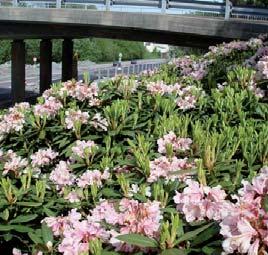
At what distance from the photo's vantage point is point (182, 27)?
21250 mm

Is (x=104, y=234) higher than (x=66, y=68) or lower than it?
higher

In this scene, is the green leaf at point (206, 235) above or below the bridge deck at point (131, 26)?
above

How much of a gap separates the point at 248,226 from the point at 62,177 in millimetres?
1667

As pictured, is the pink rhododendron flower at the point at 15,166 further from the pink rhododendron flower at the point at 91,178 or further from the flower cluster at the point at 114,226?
the flower cluster at the point at 114,226

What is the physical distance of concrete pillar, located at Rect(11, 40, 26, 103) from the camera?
32.5 metres

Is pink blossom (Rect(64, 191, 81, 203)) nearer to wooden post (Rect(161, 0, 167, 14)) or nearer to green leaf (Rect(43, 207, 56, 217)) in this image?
green leaf (Rect(43, 207, 56, 217))

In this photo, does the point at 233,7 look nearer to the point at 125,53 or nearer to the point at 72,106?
the point at 72,106

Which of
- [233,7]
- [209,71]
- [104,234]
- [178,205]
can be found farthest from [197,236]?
[233,7]

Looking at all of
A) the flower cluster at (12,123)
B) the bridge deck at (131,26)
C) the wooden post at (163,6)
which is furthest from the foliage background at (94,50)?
the flower cluster at (12,123)

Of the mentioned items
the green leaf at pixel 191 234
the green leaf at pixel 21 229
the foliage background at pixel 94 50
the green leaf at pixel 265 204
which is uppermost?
the green leaf at pixel 265 204

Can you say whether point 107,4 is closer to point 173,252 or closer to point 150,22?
point 150,22

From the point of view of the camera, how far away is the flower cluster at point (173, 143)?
341 cm

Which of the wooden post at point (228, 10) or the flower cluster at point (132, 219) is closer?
the flower cluster at point (132, 219)

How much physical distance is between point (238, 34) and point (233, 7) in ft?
5.50
